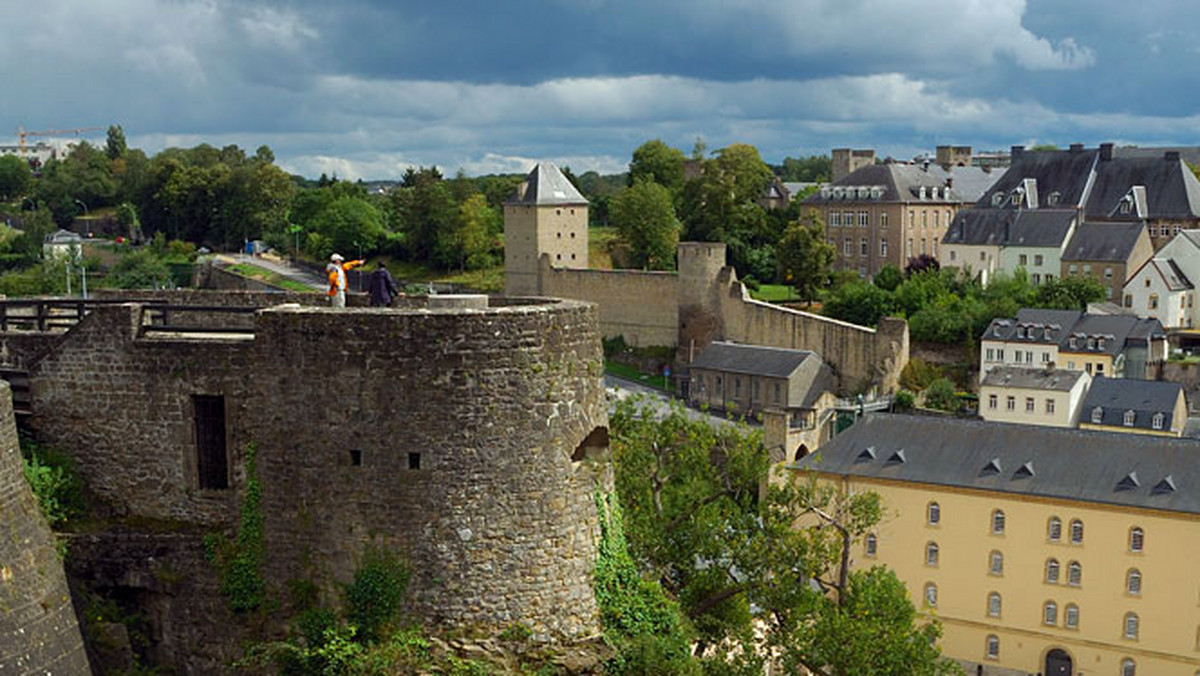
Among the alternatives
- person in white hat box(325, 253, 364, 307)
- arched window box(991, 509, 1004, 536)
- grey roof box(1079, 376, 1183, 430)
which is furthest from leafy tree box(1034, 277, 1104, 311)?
person in white hat box(325, 253, 364, 307)

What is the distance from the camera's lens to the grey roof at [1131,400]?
2163 inches

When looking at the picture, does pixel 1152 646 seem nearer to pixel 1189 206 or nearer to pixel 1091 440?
pixel 1091 440

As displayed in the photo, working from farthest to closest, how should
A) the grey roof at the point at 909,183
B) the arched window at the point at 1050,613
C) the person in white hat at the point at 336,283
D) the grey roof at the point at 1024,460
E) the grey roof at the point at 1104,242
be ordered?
the grey roof at the point at 909,183 → the grey roof at the point at 1104,242 → the arched window at the point at 1050,613 → the grey roof at the point at 1024,460 → the person in white hat at the point at 336,283

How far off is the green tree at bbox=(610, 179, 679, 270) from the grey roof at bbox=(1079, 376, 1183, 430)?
38272mm

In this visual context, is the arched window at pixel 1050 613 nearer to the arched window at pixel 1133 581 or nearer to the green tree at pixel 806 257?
the arched window at pixel 1133 581

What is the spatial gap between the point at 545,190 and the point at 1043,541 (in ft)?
150

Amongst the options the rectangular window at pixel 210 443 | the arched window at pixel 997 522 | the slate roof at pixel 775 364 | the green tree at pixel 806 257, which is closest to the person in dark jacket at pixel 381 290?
the rectangular window at pixel 210 443

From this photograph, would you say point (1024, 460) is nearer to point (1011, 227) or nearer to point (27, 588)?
point (1011, 227)

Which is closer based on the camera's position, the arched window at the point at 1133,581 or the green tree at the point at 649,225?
the arched window at the point at 1133,581

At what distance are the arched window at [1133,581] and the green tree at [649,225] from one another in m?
51.3

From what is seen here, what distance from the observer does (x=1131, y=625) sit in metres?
42.5

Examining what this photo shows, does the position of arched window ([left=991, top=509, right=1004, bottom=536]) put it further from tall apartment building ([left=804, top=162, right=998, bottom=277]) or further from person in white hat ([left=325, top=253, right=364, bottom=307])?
tall apartment building ([left=804, top=162, right=998, bottom=277])

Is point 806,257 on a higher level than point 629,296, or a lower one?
higher

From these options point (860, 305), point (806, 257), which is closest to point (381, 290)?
point (860, 305)
